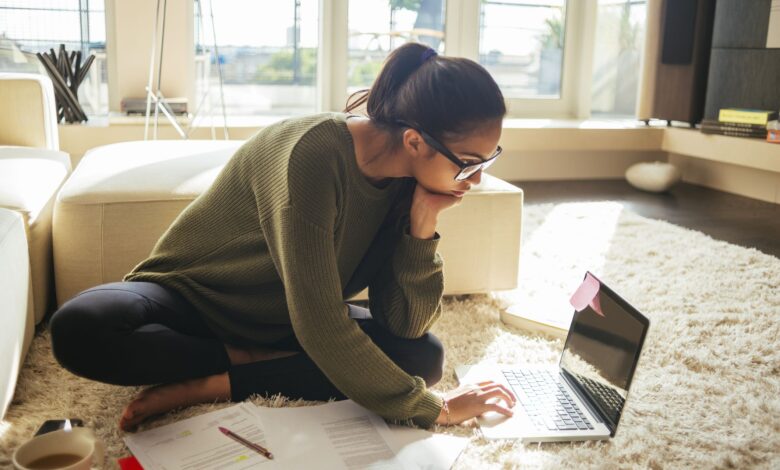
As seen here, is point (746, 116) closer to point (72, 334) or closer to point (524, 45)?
point (524, 45)

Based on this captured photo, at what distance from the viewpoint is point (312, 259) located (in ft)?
3.90

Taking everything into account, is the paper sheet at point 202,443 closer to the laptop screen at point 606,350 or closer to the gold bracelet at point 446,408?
the gold bracelet at point 446,408

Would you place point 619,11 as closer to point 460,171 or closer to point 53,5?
point 53,5

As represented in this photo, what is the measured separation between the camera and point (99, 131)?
11.5 ft

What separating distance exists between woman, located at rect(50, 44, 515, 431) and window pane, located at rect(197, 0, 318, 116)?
9.59ft

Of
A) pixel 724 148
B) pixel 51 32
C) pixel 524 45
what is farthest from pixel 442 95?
pixel 524 45

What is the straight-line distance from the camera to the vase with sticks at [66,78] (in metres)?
3.46

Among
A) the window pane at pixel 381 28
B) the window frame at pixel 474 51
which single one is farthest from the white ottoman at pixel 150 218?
the window pane at pixel 381 28

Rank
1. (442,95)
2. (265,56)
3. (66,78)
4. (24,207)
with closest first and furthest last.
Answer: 1. (442,95)
2. (24,207)
3. (66,78)
4. (265,56)

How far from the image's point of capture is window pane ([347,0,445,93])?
4.45 meters

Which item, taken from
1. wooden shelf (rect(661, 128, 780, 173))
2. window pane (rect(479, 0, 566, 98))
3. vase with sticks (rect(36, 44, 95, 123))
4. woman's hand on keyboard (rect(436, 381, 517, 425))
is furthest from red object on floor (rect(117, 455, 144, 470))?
window pane (rect(479, 0, 566, 98))

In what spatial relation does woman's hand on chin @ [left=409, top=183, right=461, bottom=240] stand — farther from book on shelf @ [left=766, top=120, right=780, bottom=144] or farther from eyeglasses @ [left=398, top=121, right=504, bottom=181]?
book on shelf @ [left=766, top=120, right=780, bottom=144]

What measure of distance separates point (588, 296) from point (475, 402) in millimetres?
331

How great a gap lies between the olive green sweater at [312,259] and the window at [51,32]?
284cm
